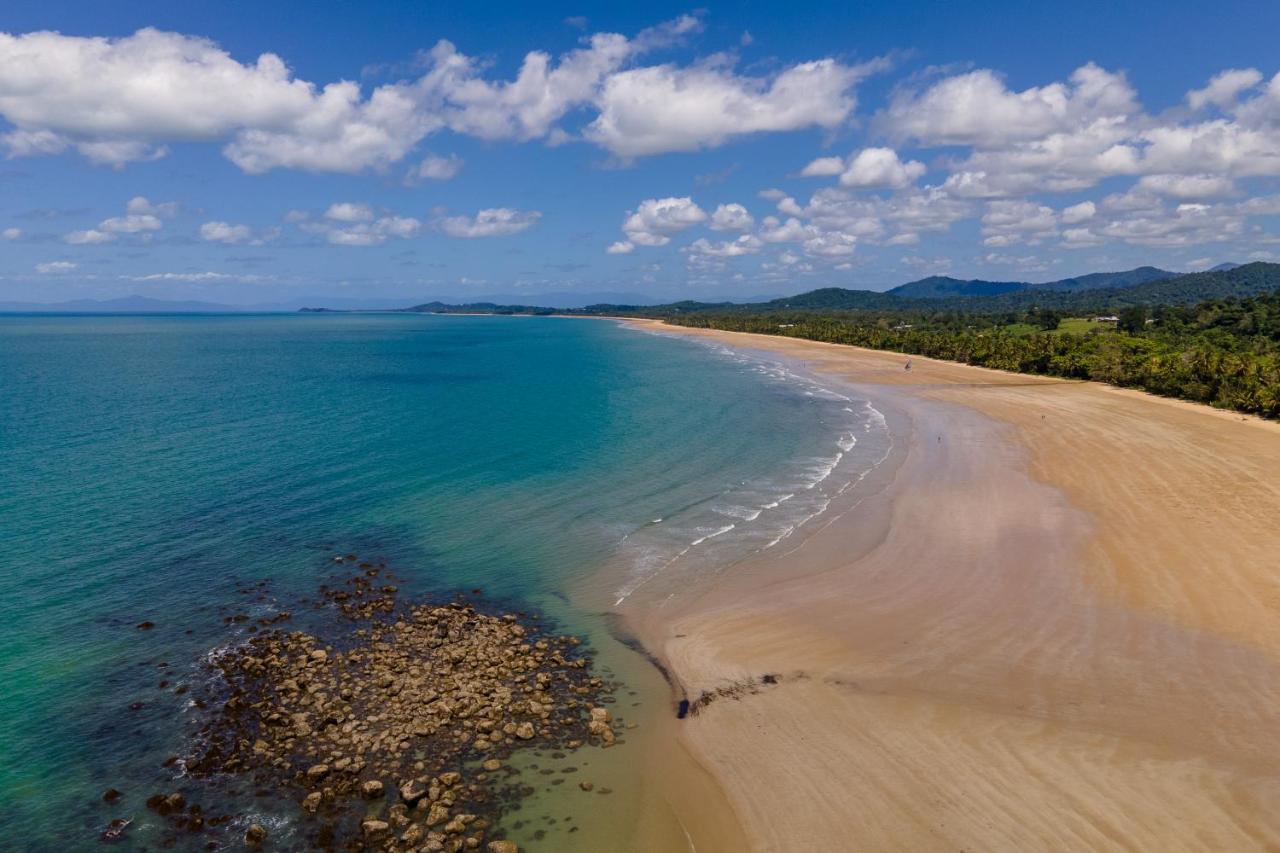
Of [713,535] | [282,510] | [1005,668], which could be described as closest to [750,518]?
[713,535]

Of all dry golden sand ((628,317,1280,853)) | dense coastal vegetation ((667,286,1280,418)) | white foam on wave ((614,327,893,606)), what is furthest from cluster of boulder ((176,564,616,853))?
dense coastal vegetation ((667,286,1280,418))

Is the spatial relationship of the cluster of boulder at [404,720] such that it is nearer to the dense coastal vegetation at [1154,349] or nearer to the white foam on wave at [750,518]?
the white foam on wave at [750,518]

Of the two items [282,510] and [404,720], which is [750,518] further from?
[282,510]

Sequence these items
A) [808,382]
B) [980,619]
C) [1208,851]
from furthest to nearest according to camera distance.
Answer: [808,382], [980,619], [1208,851]

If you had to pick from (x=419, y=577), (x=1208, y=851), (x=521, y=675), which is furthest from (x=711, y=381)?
(x=1208, y=851)

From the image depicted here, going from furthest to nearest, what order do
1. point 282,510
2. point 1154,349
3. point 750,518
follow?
1. point 1154,349
2. point 282,510
3. point 750,518

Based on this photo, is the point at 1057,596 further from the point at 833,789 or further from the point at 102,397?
the point at 102,397

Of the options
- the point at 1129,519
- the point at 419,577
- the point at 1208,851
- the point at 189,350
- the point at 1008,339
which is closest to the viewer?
the point at 1208,851
